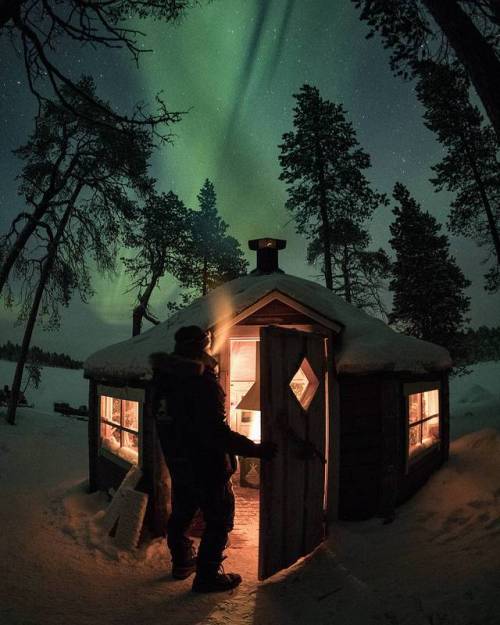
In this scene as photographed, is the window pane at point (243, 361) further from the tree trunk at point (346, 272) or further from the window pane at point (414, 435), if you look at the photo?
the tree trunk at point (346, 272)

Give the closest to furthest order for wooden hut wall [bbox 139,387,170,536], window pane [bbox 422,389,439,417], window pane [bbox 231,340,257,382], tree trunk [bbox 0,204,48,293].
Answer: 1. wooden hut wall [bbox 139,387,170,536]
2. window pane [bbox 422,389,439,417]
3. window pane [bbox 231,340,257,382]
4. tree trunk [bbox 0,204,48,293]

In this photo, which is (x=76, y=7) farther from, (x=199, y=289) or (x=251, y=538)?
(x=199, y=289)

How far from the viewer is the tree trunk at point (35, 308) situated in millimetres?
13016

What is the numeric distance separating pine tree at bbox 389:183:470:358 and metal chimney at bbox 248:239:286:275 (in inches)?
369

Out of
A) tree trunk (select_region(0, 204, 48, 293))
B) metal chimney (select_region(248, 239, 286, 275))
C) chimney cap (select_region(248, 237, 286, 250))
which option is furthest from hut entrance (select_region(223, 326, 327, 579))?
tree trunk (select_region(0, 204, 48, 293))

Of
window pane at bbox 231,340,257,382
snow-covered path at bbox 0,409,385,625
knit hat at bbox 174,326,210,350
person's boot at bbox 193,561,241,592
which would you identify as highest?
knit hat at bbox 174,326,210,350

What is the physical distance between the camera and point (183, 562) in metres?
4.20

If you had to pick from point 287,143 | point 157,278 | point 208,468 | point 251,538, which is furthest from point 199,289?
point 208,468

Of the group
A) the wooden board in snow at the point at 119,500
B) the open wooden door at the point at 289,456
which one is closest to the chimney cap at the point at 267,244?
the open wooden door at the point at 289,456

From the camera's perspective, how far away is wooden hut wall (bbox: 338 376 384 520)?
5.93 m

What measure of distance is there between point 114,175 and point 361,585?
1268 centimetres

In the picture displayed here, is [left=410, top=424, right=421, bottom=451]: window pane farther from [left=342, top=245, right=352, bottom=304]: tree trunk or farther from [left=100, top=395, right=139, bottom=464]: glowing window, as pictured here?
[left=342, top=245, right=352, bottom=304]: tree trunk

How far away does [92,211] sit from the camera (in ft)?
38.0

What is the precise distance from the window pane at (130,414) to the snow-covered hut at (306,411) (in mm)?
25
